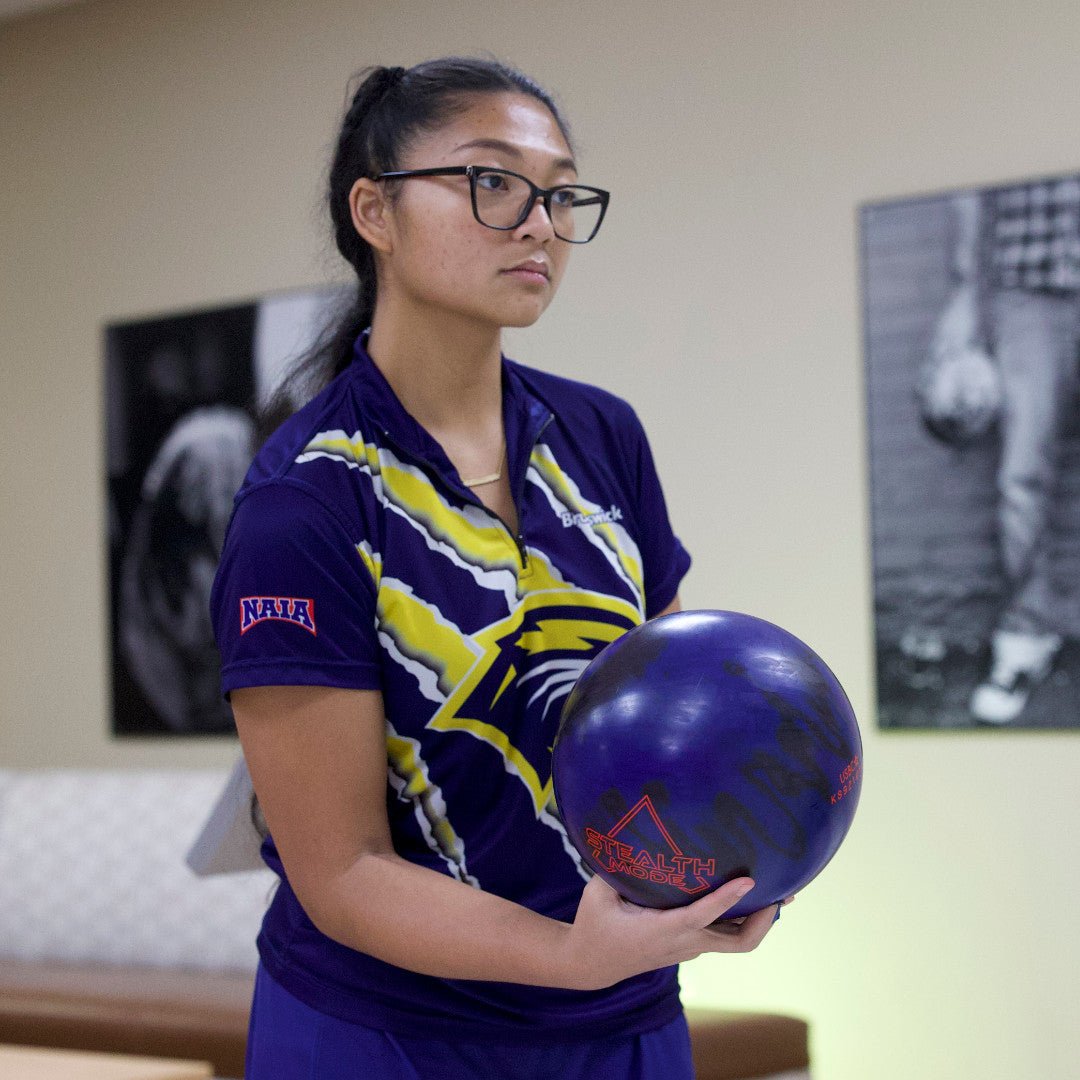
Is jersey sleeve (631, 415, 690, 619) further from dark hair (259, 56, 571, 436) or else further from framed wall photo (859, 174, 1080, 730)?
framed wall photo (859, 174, 1080, 730)

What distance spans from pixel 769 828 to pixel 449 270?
0.57m

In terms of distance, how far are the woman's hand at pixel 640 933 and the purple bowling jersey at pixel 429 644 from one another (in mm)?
150

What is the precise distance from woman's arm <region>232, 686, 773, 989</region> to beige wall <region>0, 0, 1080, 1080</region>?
7.53 feet

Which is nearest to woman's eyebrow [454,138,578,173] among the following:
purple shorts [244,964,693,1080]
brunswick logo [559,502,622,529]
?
brunswick logo [559,502,622,529]

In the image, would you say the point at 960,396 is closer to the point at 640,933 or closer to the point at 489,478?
the point at 489,478

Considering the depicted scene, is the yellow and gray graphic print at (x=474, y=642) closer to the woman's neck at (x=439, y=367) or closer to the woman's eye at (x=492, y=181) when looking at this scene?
the woman's neck at (x=439, y=367)

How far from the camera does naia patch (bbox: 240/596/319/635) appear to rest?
1277 millimetres

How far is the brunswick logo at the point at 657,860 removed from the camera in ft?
3.83

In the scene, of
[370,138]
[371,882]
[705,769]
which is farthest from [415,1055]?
[370,138]

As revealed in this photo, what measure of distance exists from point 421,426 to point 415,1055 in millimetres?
573

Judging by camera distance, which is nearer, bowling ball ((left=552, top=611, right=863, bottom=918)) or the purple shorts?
bowling ball ((left=552, top=611, right=863, bottom=918))

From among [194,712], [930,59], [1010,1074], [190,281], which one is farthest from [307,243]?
[1010,1074]

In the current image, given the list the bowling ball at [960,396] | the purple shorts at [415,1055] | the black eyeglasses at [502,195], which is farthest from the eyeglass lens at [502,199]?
the bowling ball at [960,396]

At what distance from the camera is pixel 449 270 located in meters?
1.37
